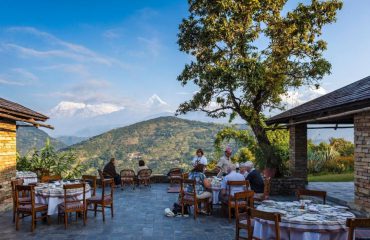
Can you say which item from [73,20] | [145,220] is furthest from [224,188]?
[73,20]

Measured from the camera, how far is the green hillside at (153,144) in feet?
192

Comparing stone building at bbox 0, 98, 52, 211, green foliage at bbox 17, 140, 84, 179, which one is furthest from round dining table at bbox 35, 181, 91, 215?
green foliage at bbox 17, 140, 84, 179

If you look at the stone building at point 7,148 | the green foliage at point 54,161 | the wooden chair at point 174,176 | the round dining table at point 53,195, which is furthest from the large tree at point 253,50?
the round dining table at point 53,195

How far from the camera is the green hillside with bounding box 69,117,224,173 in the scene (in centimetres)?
5847

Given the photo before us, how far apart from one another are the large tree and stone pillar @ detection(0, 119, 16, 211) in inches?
286

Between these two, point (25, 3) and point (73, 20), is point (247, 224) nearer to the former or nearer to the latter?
point (73, 20)

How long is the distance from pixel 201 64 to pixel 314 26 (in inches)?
193

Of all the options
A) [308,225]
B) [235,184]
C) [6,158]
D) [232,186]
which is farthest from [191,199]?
[6,158]

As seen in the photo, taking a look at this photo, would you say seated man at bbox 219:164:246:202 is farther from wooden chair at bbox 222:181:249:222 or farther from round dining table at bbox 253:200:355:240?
round dining table at bbox 253:200:355:240

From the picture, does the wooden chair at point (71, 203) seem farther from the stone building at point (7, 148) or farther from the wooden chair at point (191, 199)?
the stone building at point (7, 148)

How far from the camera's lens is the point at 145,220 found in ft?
29.6

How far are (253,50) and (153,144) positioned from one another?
52773 millimetres

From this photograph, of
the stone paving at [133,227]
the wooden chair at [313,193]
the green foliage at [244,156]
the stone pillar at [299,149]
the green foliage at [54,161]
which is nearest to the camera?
the wooden chair at [313,193]

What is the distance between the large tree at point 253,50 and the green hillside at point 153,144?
126 ft
